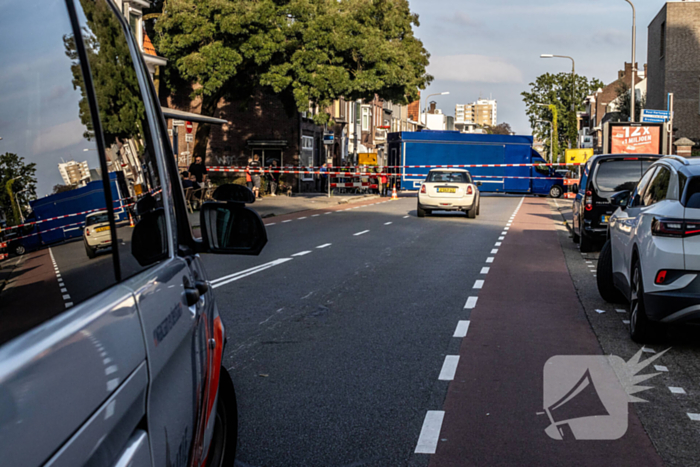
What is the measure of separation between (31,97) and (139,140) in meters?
0.81

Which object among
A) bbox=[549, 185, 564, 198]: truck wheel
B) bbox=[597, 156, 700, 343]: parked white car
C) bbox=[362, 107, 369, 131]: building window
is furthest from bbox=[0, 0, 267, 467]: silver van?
bbox=[362, 107, 369, 131]: building window

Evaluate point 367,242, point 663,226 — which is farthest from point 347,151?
point 663,226

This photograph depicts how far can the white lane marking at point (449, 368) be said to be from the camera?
5598 mm

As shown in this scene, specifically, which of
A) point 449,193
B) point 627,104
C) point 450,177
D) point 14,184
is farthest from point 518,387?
point 627,104

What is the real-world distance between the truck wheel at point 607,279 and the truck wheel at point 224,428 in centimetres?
642

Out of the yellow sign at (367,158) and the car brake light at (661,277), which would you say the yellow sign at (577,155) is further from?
the car brake light at (661,277)

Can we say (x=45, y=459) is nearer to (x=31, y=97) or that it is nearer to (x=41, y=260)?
(x=41, y=260)

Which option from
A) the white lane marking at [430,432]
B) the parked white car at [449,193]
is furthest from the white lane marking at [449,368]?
the parked white car at [449,193]

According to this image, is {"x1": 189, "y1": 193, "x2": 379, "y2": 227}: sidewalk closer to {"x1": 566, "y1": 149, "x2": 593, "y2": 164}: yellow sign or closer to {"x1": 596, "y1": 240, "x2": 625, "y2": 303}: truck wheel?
{"x1": 566, "y1": 149, "x2": 593, "y2": 164}: yellow sign

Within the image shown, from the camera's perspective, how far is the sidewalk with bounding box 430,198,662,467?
411 cm

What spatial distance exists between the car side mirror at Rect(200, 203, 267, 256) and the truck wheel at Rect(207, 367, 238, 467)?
0.63 metres

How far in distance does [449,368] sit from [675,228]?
214cm

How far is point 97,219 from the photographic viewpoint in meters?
1.84

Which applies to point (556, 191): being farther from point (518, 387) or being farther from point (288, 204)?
point (518, 387)
